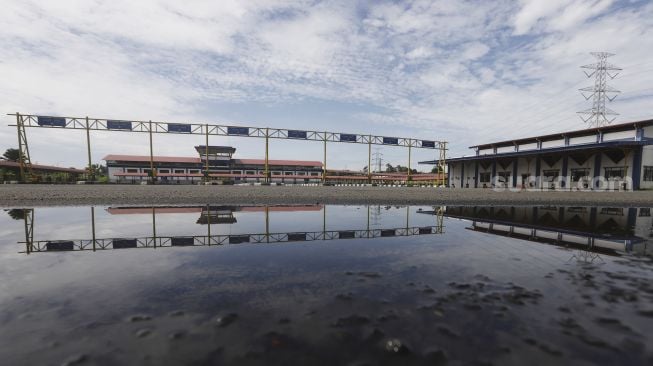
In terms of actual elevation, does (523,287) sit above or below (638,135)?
below

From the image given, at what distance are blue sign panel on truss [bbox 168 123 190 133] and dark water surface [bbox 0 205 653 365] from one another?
3422 centimetres

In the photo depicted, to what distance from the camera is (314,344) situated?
92.9 inches

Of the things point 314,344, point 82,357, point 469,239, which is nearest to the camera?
point 82,357

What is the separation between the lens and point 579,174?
29.2 meters

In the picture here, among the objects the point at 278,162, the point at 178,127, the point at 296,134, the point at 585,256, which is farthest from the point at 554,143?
the point at 278,162

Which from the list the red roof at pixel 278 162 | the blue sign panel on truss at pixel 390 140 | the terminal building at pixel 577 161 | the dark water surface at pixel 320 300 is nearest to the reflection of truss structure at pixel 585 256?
the dark water surface at pixel 320 300

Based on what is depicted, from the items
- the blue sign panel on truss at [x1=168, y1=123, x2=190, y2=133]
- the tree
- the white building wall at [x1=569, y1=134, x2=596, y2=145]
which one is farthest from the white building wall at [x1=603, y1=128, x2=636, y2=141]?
the tree

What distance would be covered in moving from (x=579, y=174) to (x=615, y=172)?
9.20 feet

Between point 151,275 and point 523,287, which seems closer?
point 523,287

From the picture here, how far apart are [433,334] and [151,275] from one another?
3998 millimetres

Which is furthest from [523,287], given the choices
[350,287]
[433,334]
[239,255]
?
[239,255]

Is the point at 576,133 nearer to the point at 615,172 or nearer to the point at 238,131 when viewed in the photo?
the point at 615,172

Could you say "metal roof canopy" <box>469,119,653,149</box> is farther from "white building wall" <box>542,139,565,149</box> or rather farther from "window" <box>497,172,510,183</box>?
"window" <box>497,172,510,183</box>

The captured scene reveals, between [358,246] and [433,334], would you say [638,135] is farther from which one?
[433,334]
